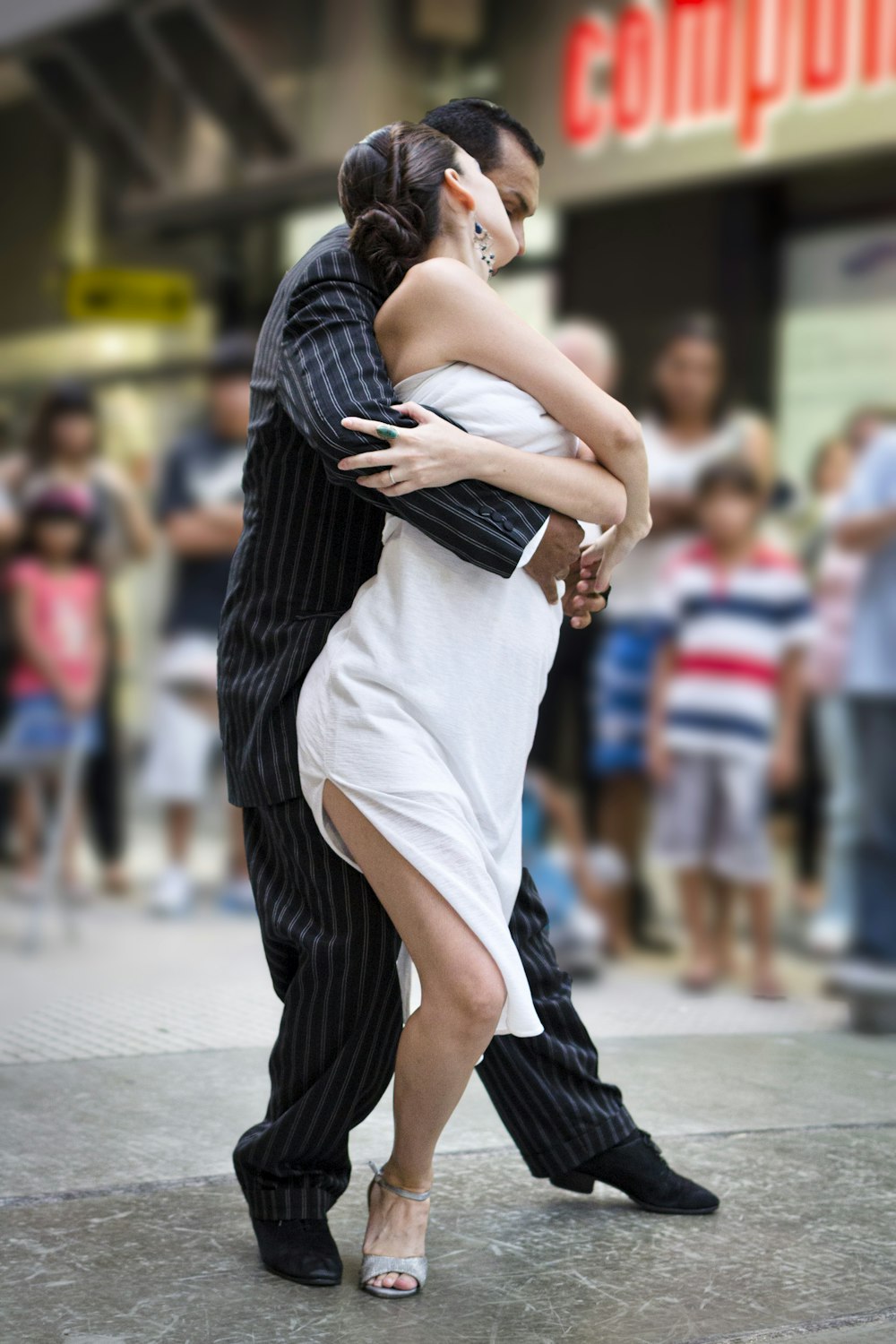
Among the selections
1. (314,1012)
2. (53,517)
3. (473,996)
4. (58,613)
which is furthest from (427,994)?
(53,517)

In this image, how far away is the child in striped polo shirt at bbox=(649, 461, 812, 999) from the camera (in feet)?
18.1

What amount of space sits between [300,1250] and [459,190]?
153cm

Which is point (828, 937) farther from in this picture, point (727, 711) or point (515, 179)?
point (515, 179)

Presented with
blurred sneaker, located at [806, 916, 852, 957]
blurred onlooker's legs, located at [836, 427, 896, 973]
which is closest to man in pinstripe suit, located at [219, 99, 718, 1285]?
blurred onlooker's legs, located at [836, 427, 896, 973]

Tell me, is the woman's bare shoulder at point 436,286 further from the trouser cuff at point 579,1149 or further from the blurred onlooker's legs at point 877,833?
the blurred onlooker's legs at point 877,833

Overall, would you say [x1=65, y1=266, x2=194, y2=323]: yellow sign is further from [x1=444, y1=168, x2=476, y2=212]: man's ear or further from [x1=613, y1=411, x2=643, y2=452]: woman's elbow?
[x1=613, y1=411, x2=643, y2=452]: woman's elbow

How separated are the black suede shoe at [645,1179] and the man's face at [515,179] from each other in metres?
1.44

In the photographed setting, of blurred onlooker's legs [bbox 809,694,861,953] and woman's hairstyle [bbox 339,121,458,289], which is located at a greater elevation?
woman's hairstyle [bbox 339,121,458,289]

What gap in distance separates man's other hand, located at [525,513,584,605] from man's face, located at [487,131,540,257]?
0.44 meters

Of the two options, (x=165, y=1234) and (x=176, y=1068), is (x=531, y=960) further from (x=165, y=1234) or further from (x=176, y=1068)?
(x=176, y=1068)

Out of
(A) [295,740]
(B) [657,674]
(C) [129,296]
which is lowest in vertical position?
(A) [295,740]

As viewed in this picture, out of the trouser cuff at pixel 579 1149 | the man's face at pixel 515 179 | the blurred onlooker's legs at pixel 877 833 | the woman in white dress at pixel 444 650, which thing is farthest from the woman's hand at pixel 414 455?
the blurred onlooker's legs at pixel 877 833

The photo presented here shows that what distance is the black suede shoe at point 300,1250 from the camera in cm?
265

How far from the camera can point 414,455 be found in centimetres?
244
